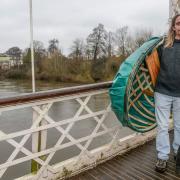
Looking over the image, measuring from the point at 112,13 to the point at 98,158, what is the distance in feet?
160

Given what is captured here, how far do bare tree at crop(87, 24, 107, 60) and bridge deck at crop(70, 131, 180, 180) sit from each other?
30.8m

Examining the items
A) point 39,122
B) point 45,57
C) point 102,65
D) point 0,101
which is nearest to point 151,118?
point 39,122

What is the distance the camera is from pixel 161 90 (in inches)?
88.1

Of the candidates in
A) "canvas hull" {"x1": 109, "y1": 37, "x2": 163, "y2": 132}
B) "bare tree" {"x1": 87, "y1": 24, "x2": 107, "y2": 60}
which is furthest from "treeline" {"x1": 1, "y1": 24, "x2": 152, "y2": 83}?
"canvas hull" {"x1": 109, "y1": 37, "x2": 163, "y2": 132}

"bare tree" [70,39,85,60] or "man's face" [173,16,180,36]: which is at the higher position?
"bare tree" [70,39,85,60]

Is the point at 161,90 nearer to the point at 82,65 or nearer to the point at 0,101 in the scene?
the point at 0,101

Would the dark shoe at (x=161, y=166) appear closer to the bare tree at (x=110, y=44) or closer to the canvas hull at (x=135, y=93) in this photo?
the canvas hull at (x=135, y=93)

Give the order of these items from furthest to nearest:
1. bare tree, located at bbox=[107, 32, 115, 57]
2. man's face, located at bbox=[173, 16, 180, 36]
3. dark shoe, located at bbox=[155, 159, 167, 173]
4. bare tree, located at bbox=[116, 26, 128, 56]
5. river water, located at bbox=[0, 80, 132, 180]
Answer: bare tree, located at bbox=[107, 32, 115, 57]
bare tree, located at bbox=[116, 26, 128, 56]
river water, located at bbox=[0, 80, 132, 180]
dark shoe, located at bbox=[155, 159, 167, 173]
man's face, located at bbox=[173, 16, 180, 36]

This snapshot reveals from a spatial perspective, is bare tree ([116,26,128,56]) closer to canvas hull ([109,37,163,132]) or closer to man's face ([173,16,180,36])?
canvas hull ([109,37,163,132])

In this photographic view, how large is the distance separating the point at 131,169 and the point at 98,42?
104 feet

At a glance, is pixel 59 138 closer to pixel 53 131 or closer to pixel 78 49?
pixel 53 131

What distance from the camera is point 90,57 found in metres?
34.9

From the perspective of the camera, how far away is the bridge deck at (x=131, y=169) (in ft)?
A: 7.62

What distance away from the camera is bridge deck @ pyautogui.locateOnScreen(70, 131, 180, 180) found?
232 centimetres
